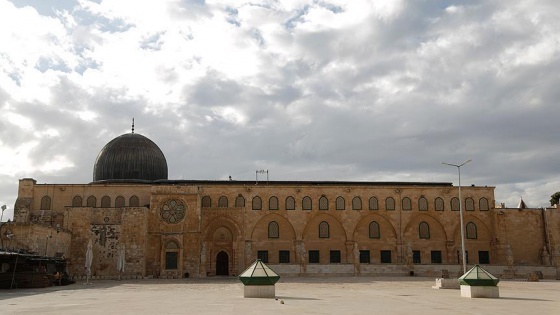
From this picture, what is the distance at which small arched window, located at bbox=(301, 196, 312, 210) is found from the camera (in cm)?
5416

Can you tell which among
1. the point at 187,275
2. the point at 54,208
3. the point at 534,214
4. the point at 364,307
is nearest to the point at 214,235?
the point at 187,275

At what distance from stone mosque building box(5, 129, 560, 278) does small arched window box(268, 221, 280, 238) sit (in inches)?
3.8

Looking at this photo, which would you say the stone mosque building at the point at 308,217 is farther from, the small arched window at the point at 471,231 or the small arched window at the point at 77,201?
the small arched window at the point at 77,201

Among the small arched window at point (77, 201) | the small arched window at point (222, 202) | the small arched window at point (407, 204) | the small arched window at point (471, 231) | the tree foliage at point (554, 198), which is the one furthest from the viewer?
the tree foliage at point (554, 198)

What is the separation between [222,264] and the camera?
52844 millimetres

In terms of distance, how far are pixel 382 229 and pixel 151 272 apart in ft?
72.5

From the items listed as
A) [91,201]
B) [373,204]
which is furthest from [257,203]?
[91,201]

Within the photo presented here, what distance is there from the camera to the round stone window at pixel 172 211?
49188mm

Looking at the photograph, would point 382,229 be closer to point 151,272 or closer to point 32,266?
point 151,272

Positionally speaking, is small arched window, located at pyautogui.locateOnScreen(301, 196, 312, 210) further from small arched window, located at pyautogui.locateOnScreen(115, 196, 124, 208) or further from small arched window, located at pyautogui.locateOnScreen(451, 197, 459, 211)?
small arched window, located at pyautogui.locateOnScreen(115, 196, 124, 208)

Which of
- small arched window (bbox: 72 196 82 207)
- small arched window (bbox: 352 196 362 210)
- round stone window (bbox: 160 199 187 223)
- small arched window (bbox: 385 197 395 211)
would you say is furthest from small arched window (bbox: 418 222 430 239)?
small arched window (bbox: 72 196 82 207)

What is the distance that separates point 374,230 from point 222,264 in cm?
1496

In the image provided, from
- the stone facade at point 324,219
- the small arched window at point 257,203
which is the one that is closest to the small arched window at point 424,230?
the stone facade at point 324,219

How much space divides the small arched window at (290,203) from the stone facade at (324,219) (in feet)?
0.32
